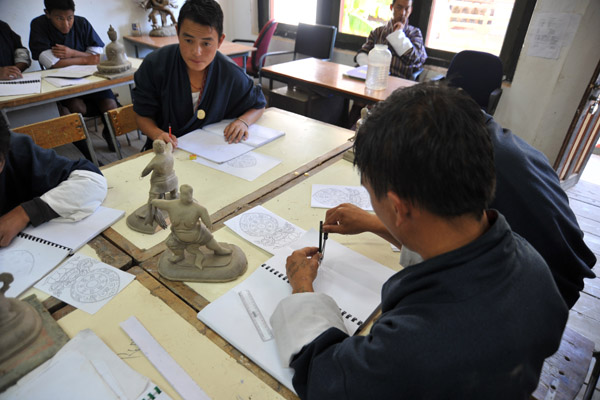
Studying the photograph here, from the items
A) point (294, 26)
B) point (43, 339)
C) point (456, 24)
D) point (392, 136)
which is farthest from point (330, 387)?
point (294, 26)

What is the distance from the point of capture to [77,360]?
2.37 ft

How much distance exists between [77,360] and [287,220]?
67 centimetres

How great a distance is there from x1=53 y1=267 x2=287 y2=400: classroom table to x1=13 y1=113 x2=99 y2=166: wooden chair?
3.51ft

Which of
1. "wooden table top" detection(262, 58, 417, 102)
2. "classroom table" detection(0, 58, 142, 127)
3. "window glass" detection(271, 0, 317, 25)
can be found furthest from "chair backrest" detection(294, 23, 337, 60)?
"classroom table" detection(0, 58, 142, 127)

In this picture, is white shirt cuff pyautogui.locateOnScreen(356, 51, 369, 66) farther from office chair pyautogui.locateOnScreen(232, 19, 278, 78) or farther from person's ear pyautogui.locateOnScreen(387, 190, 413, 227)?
person's ear pyautogui.locateOnScreen(387, 190, 413, 227)

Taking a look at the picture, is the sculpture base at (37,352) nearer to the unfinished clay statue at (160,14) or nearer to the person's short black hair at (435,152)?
the person's short black hair at (435,152)

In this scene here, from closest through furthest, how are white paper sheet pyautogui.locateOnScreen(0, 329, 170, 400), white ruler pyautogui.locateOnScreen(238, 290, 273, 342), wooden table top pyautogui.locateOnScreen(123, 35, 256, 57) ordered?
white paper sheet pyautogui.locateOnScreen(0, 329, 170, 400) < white ruler pyautogui.locateOnScreen(238, 290, 273, 342) < wooden table top pyautogui.locateOnScreen(123, 35, 256, 57)

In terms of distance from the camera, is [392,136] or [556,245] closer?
[392,136]

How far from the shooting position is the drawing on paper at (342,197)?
1.30 metres

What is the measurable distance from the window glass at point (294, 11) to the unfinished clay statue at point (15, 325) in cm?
465

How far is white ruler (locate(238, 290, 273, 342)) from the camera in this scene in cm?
79

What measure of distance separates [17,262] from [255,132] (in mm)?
1156

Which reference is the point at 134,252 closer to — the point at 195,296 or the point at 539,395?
the point at 195,296

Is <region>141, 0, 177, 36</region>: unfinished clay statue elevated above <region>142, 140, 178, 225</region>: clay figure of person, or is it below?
above
